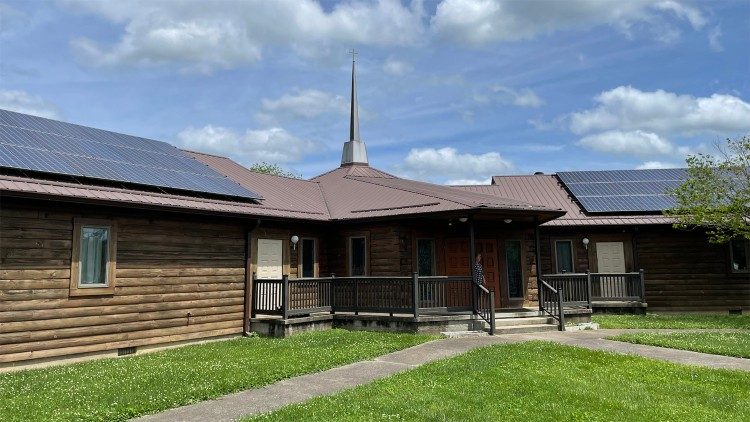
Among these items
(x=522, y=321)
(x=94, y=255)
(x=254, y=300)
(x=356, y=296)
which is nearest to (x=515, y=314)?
(x=522, y=321)

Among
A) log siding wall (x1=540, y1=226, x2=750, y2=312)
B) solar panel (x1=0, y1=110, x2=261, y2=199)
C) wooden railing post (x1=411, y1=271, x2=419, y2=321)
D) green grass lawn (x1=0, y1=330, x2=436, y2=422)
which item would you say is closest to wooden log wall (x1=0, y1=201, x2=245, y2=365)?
green grass lawn (x1=0, y1=330, x2=436, y2=422)

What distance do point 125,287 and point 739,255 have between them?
19863 millimetres

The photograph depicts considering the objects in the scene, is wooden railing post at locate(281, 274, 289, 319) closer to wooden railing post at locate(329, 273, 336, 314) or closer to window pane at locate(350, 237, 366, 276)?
wooden railing post at locate(329, 273, 336, 314)

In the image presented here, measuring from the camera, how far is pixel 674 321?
16297 mm

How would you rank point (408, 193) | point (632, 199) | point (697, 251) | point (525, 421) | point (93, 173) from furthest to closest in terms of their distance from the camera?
point (632, 199) → point (697, 251) → point (408, 193) → point (93, 173) → point (525, 421)

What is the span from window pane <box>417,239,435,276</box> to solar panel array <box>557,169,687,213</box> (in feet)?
23.5

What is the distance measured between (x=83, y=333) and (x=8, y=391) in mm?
2895

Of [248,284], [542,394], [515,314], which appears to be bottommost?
[542,394]

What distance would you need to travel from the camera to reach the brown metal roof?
1964cm

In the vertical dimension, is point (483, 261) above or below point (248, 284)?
above

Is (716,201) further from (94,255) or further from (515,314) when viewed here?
(94,255)

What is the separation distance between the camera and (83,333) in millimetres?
11133

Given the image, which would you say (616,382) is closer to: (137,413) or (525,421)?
(525,421)

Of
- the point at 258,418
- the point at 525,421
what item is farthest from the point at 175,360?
the point at 525,421
